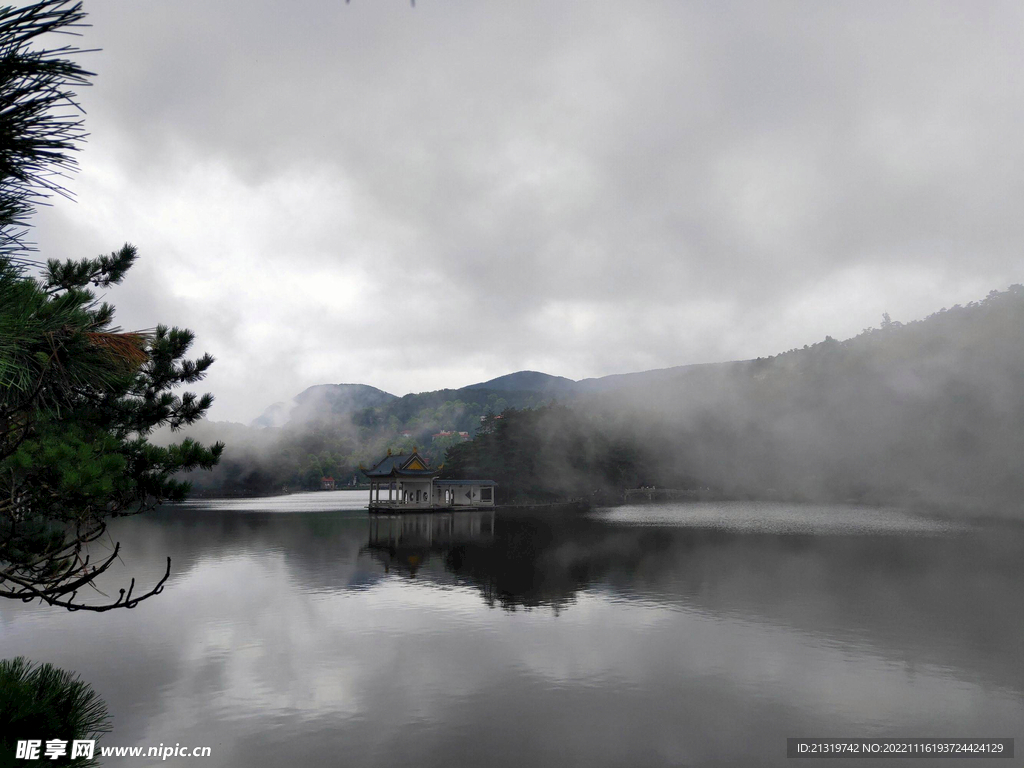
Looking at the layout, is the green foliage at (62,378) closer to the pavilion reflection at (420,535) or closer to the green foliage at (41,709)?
the green foliage at (41,709)

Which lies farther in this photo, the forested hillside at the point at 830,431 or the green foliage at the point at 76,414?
the forested hillside at the point at 830,431

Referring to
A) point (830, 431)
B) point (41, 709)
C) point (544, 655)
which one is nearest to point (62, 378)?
point (41, 709)

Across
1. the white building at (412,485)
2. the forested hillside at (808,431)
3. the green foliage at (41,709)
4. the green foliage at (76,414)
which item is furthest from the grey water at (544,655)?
the forested hillside at (808,431)

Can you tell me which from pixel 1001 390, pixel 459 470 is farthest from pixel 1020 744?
pixel 1001 390

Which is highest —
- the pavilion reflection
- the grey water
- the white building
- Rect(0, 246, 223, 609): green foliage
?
Rect(0, 246, 223, 609): green foliage

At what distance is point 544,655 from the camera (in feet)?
35.9

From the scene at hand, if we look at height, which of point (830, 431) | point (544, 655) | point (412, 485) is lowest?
point (544, 655)

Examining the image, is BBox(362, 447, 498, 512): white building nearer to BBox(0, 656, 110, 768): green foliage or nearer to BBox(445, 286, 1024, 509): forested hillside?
BBox(445, 286, 1024, 509): forested hillside

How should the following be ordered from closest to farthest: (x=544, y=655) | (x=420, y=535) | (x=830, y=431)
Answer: (x=544, y=655)
(x=420, y=535)
(x=830, y=431)

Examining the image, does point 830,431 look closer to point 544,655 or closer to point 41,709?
point 544,655

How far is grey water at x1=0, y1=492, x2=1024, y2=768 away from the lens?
771 cm

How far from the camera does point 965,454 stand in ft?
189

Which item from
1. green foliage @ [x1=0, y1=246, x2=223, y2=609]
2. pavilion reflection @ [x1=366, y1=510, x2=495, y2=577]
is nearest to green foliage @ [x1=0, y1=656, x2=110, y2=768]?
green foliage @ [x1=0, y1=246, x2=223, y2=609]

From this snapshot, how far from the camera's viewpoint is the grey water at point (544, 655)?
25.3ft
